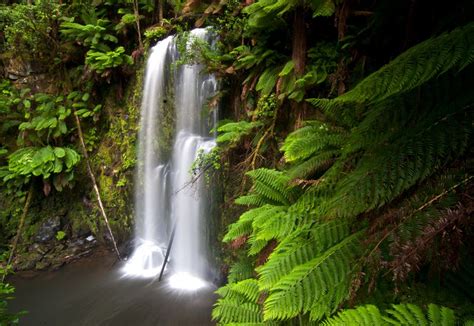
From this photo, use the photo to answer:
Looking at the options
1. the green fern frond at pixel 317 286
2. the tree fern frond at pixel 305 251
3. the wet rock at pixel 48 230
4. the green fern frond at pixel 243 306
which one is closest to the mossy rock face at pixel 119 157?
the wet rock at pixel 48 230

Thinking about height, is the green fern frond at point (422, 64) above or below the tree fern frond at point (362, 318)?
above

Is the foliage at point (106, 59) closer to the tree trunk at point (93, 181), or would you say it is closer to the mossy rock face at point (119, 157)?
the mossy rock face at point (119, 157)

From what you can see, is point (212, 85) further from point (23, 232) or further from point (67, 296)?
point (23, 232)

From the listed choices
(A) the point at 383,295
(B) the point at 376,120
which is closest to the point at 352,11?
(B) the point at 376,120

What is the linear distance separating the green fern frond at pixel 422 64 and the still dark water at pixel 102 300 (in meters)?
4.19

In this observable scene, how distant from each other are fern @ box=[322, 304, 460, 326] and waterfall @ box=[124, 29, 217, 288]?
4.24 meters

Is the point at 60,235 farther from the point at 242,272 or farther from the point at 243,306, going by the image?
the point at 243,306

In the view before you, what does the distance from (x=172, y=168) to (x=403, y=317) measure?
5.60 meters

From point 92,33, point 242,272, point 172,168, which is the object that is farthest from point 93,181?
point 242,272

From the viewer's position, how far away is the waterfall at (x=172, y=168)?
5.62 m

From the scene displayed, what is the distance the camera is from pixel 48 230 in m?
7.18

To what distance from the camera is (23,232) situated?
7.12m

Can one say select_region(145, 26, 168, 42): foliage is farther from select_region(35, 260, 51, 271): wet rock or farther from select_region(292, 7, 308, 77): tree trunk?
select_region(35, 260, 51, 271): wet rock

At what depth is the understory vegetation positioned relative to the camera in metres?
1.09
